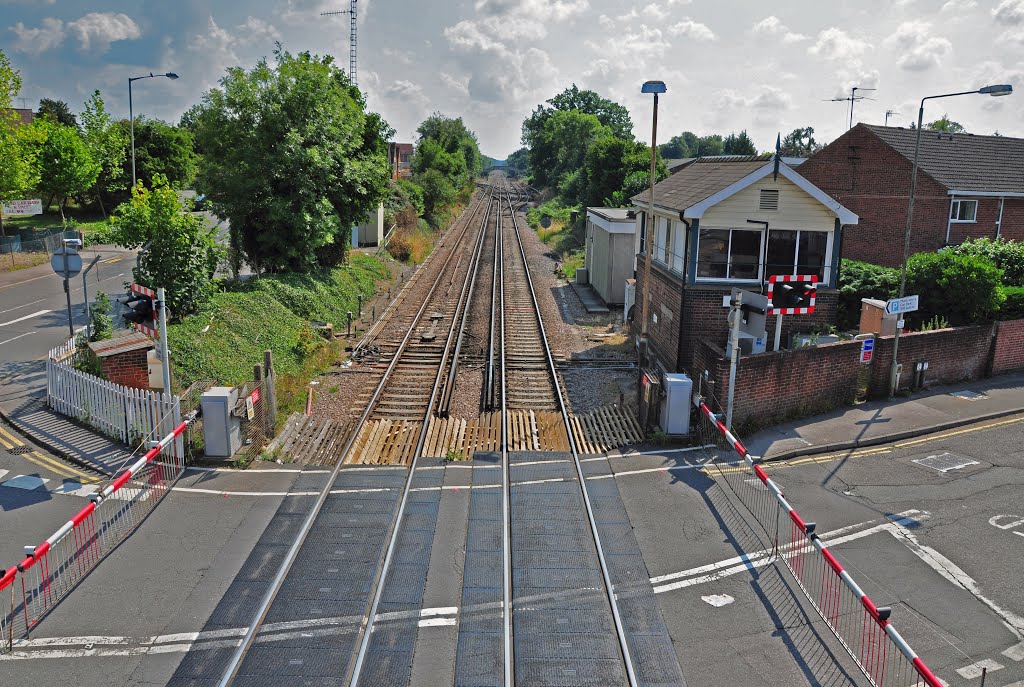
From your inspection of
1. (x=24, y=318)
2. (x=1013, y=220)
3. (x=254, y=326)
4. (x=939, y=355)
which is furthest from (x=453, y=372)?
(x=1013, y=220)

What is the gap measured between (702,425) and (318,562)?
7.83m

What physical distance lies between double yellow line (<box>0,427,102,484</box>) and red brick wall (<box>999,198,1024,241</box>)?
2965cm

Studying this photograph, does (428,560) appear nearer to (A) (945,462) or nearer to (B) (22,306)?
(A) (945,462)

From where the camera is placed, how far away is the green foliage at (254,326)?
15633mm

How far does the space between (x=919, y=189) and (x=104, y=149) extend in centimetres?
4579

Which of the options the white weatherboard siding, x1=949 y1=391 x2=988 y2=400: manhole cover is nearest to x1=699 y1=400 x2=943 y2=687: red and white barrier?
the white weatherboard siding

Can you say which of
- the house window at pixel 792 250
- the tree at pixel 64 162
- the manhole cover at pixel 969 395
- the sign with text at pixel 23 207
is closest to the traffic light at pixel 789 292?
the house window at pixel 792 250

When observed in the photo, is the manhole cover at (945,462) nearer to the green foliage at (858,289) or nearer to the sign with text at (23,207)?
the green foliage at (858,289)

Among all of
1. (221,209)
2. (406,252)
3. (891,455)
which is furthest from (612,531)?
(406,252)

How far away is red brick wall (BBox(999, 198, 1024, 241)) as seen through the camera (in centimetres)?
2714

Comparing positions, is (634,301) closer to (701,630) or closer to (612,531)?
(612,531)

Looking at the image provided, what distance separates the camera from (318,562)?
30.8 ft

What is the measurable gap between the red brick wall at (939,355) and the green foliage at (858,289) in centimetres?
329

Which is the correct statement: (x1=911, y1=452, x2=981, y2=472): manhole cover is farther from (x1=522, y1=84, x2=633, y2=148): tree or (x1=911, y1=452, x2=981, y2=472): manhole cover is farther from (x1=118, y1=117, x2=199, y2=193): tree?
(x1=522, y1=84, x2=633, y2=148): tree
